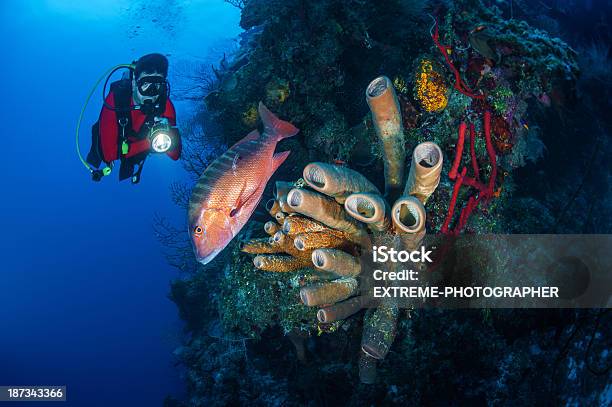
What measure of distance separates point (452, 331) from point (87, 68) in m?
69.0

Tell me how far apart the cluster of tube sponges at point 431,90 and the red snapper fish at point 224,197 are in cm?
142

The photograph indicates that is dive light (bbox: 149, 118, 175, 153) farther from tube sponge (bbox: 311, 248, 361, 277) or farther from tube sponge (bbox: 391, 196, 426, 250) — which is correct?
tube sponge (bbox: 391, 196, 426, 250)

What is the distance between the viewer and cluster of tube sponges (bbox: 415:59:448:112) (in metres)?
2.84

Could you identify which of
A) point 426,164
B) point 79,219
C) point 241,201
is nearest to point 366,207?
point 426,164

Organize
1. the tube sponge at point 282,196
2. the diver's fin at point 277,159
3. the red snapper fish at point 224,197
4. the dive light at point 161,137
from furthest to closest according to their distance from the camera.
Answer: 1. the dive light at point 161,137
2. the diver's fin at point 277,159
3. the red snapper fish at point 224,197
4. the tube sponge at point 282,196

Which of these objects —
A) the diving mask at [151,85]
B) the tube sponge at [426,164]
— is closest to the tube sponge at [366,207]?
the tube sponge at [426,164]

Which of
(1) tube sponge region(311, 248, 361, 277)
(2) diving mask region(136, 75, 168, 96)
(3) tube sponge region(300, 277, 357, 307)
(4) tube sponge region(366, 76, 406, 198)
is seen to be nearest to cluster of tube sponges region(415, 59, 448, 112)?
(4) tube sponge region(366, 76, 406, 198)

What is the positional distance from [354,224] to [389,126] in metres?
0.72

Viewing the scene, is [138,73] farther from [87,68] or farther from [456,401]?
[87,68]

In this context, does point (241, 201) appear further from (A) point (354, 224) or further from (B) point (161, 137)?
(B) point (161, 137)

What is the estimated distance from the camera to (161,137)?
4.74m

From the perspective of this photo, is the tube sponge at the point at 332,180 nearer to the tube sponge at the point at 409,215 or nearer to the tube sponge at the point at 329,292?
the tube sponge at the point at 409,215

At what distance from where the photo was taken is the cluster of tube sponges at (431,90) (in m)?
2.84

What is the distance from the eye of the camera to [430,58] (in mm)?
2939
